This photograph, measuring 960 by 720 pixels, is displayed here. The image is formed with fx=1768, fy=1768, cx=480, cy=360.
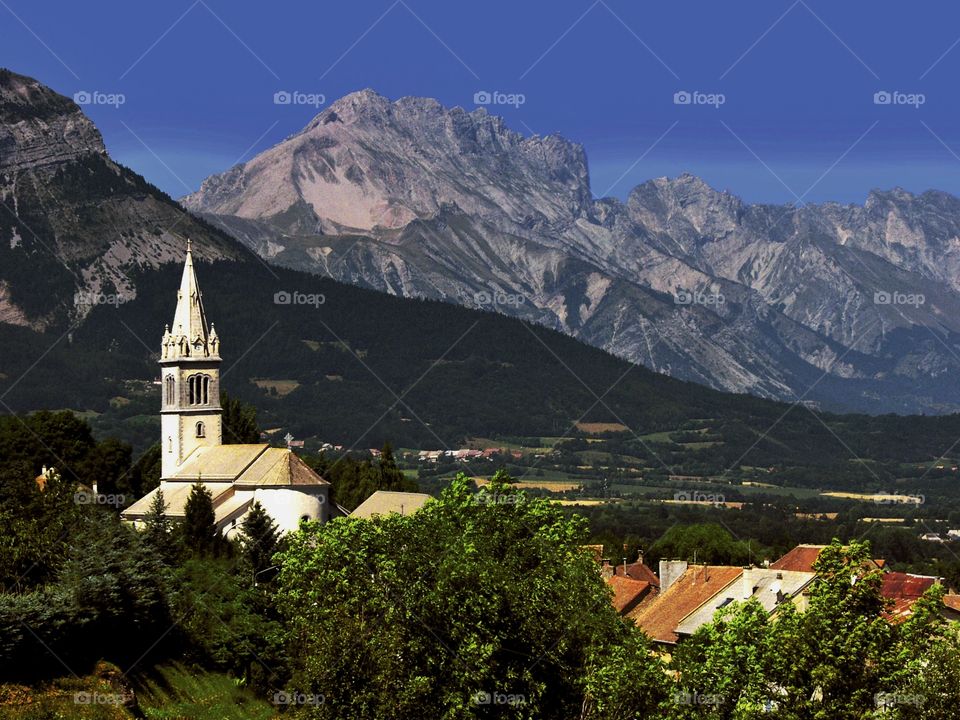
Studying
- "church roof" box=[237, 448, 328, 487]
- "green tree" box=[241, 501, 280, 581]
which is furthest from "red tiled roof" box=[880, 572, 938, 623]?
"church roof" box=[237, 448, 328, 487]

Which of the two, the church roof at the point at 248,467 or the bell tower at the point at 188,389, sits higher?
the bell tower at the point at 188,389

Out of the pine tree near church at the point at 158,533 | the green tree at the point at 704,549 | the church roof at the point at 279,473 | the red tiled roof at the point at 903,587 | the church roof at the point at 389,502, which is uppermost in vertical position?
the church roof at the point at 279,473

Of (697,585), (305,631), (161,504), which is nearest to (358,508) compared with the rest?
(161,504)

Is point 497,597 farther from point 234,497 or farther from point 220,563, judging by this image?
point 234,497

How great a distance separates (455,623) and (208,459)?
5967cm

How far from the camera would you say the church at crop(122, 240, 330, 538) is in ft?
336

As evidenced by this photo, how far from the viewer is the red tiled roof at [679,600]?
7506 centimetres

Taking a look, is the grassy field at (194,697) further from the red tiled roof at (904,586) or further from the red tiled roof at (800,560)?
the red tiled roof at (904,586)

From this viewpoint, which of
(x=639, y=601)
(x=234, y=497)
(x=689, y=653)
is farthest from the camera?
(x=234, y=497)

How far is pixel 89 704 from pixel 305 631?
7241mm

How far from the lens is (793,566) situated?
79.6 m

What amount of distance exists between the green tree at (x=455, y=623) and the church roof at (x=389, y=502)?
49774 mm

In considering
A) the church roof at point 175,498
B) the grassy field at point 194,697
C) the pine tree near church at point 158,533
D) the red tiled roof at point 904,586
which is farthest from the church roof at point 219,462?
the grassy field at point 194,697

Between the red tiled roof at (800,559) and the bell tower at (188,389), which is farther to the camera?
the bell tower at (188,389)
